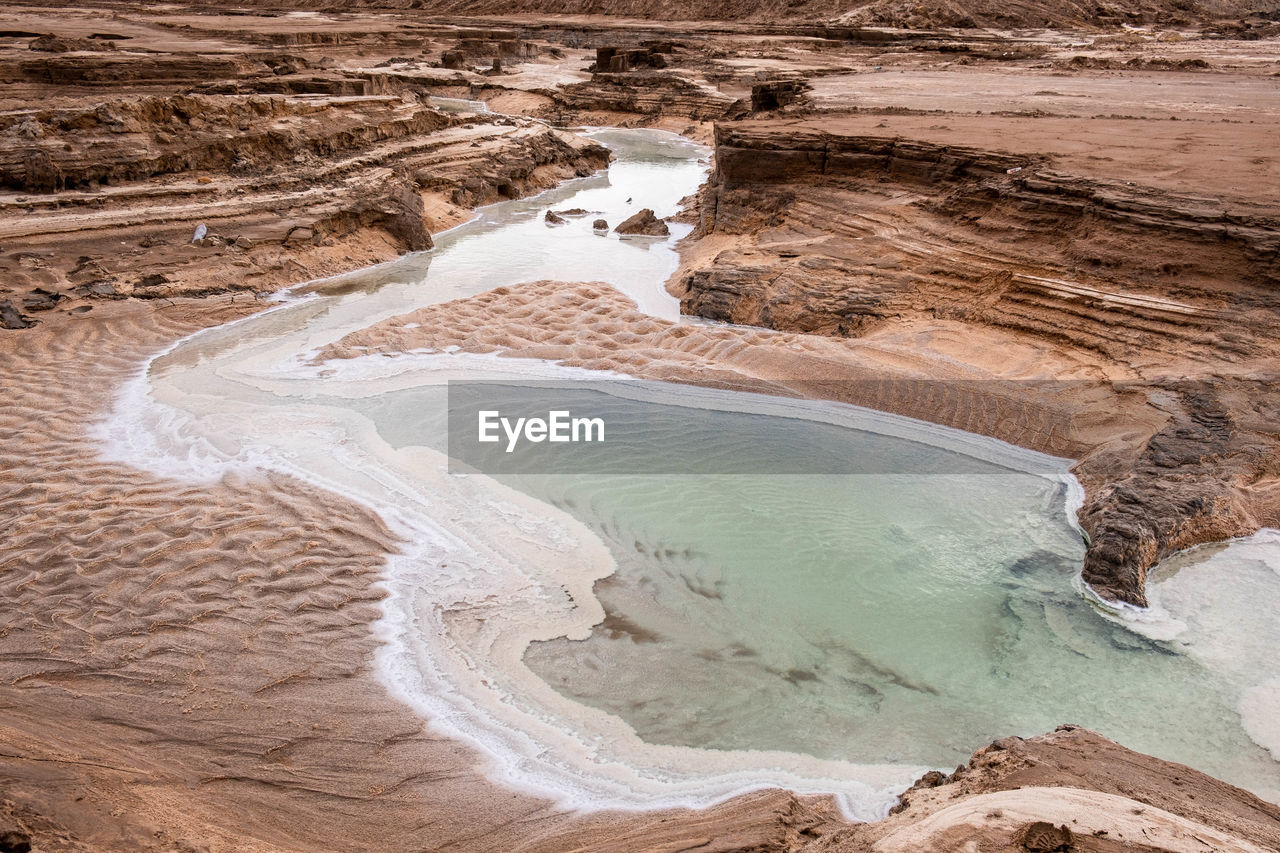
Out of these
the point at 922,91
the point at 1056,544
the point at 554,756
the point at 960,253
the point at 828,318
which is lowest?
the point at 554,756

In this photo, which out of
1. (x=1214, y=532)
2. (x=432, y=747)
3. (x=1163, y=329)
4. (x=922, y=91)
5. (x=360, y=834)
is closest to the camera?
(x=360, y=834)

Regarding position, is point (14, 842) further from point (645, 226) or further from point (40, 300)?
point (645, 226)

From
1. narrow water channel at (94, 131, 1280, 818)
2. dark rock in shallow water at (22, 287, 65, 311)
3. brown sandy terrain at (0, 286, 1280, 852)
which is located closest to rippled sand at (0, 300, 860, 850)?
brown sandy terrain at (0, 286, 1280, 852)

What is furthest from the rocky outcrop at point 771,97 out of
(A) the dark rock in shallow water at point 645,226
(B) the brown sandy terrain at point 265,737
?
(B) the brown sandy terrain at point 265,737

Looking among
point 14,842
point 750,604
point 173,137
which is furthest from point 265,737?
point 173,137

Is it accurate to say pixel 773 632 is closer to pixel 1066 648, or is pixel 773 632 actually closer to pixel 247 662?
pixel 1066 648

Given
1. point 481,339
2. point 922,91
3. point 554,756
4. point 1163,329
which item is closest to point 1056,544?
point 1163,329

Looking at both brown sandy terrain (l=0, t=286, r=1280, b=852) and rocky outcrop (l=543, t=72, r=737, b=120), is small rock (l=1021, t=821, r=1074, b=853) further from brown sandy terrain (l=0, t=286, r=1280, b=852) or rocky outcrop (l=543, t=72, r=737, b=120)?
rocky outcrop (l=543, t=72, r=737, b=120)

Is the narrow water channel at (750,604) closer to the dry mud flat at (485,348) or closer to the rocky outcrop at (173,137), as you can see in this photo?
the dry mud flat at (485,348)
